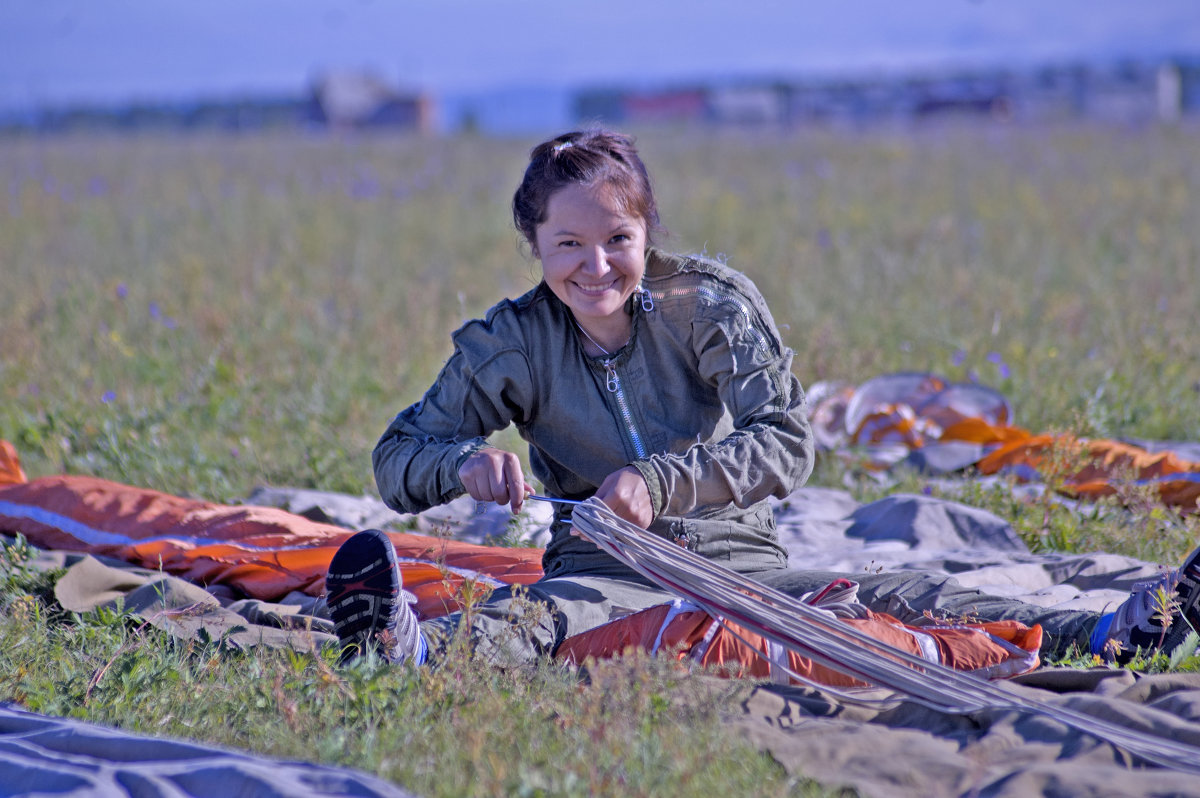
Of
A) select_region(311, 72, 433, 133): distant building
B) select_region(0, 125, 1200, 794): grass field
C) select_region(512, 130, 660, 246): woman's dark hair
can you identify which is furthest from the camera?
select_region(311, 72, 433, 133): distant building

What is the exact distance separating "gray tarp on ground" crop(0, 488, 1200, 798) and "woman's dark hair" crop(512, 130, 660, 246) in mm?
858

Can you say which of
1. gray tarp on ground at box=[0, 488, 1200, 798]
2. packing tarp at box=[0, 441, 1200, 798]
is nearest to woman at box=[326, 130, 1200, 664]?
gray tarp on ground at box=[0, 488, 1200, 798]

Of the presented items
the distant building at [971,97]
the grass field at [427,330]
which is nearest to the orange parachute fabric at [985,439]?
the grass field at [427,330]

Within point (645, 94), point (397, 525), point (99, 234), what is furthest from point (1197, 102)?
point (397, 525)

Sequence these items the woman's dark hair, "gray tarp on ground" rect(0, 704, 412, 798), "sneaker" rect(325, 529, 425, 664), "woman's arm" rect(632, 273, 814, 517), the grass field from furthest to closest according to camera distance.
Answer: the woman's dark hair → "woman's arm" rect(632, 273, 814, 517) → "sneaker" rect(325, 529, 425, 664) → the grass field → "gray tarp on ground" rect(0, 704, 412, 798)

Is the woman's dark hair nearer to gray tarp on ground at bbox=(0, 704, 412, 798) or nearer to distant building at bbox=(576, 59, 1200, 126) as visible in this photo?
gray tarp on ground at bbox=(0, 704, 412, 798)

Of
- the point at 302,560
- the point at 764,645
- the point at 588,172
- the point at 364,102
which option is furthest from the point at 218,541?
the point at 364,102

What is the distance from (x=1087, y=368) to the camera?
5.62 meters

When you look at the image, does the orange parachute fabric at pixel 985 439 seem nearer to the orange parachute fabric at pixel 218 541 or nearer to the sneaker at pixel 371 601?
the orange parachute fabric at pixel 218 541

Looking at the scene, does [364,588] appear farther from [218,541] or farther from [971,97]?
[971,97]

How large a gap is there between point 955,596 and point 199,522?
2448 mm

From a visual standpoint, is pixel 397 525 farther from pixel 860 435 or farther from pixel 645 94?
pixel 645 94

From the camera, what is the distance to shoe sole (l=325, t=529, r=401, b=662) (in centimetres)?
262

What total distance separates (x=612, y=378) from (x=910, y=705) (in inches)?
43.8
